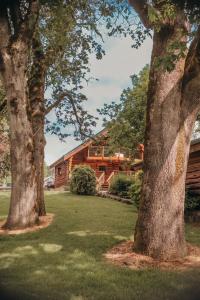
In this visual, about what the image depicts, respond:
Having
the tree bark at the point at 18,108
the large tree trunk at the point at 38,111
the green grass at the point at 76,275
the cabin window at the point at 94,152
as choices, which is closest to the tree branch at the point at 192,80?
the green grass at the point at 76,275

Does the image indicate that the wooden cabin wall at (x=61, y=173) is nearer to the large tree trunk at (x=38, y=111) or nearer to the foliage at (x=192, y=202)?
the large tree trunk at (x=38, y=111)

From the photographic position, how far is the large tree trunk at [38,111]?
15.4 meters

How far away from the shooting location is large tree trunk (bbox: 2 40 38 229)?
38.9 ft

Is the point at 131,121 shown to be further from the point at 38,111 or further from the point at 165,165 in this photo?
the point at 165,165

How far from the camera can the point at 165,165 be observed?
312 inches

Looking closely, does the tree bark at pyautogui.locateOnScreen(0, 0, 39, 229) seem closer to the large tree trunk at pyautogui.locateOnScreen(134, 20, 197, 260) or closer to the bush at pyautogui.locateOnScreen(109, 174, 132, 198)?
the large tree trunk at pyautogui.locateOnScreen(134, 20, 197, 260)

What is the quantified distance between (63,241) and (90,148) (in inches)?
1413

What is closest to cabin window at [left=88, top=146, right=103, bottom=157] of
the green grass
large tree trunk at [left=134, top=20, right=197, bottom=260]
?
the green grass

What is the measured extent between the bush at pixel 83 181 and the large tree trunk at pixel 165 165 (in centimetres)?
2099

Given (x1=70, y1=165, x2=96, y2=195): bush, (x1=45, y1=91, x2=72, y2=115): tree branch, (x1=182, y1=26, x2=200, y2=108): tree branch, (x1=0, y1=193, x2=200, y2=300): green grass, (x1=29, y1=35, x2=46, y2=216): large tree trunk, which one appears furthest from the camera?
(x1=70, y1=165, x2=96, y2=195): bush

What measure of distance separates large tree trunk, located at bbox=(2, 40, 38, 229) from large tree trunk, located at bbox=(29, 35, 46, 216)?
9.63ft

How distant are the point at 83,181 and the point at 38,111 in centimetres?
1408

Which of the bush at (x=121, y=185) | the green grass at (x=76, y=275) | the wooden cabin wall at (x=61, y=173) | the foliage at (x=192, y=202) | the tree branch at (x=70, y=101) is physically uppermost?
the tree branch at (x=70, y=101)

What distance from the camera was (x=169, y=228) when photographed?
7.75 metres
